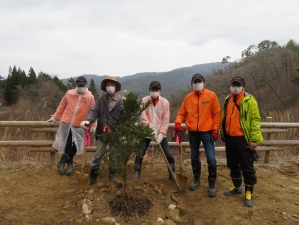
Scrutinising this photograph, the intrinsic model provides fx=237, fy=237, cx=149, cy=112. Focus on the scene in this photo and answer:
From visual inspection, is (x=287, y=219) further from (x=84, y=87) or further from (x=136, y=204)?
(x=84, y=87)

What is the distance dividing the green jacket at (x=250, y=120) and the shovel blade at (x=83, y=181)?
2639mm

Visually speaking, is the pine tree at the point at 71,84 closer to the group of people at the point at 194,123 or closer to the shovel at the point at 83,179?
the group of people at the point at 194,123

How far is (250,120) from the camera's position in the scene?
3.59 meters

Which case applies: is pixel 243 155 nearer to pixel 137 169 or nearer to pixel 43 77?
pixel 137 169

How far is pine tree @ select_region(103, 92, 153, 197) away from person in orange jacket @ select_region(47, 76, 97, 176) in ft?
3.67

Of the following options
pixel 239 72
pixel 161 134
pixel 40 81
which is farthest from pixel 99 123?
pixel 239 72

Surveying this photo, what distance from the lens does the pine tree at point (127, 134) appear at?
3.36 metres

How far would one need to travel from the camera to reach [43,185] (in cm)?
431

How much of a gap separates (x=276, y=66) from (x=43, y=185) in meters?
40.0

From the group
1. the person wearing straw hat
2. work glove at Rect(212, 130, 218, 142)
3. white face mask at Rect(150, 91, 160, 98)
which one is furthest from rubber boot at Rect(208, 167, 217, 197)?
the person wearing straw hat

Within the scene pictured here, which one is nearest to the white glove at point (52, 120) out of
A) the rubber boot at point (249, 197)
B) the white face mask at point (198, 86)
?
the white face mask at point (198, 86)

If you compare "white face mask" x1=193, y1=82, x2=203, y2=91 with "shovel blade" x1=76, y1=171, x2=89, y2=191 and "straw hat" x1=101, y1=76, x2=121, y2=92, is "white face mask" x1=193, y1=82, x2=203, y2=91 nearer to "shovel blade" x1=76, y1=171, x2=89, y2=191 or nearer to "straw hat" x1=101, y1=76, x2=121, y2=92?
"straw hat" x1=101, y1=76, x2=121, y2=92

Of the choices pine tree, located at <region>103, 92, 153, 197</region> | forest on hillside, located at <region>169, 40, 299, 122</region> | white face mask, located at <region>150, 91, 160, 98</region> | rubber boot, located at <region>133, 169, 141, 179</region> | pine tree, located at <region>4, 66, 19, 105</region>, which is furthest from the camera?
forest on hillside, located at <region>169, 40, 299, 122</region>

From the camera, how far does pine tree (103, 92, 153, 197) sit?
3.36 meters
